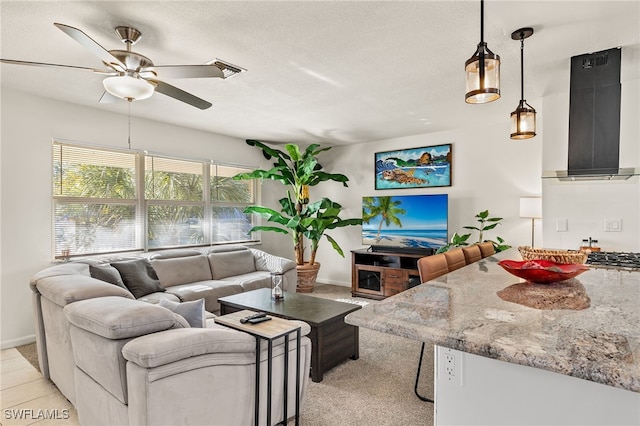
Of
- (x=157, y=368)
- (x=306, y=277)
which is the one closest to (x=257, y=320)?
(x=157, y=368)

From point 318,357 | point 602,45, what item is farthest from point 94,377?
point 602,45

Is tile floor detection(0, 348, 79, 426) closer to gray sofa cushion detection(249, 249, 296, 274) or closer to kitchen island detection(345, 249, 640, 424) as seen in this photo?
kitchen island detection(345, 249, 640, 424)

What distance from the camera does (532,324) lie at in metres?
1.01

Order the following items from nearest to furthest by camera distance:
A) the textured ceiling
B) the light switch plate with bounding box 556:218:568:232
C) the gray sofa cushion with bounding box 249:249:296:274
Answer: the textured ceiling, the light switch plate with bounding box 556:218:568:232, the gray sofa cushion with bounding box 249:249:296:274

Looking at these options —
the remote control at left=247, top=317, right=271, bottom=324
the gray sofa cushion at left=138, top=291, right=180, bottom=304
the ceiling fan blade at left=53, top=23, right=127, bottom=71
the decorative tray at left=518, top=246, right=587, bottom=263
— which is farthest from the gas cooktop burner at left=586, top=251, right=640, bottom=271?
the gray sofa cushion at left=138, top=291, right=180, bottom=304

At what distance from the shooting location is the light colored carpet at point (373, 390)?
2.15 meters

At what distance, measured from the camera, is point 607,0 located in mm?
1941

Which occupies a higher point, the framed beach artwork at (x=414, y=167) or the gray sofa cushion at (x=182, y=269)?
the framed beach artwork at (x=414, y=167)

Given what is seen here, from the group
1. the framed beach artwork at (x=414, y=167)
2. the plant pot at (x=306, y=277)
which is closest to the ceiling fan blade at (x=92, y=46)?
the plant pot at (x=306, y=277)

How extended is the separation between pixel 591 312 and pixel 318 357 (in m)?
1.92

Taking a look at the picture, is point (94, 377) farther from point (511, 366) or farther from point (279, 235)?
point (279, 235)

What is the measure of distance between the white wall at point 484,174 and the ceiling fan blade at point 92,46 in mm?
4113

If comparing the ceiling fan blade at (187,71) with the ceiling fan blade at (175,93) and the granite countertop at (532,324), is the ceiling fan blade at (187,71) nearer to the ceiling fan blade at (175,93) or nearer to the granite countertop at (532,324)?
the ceiling fan blade at (175,93)

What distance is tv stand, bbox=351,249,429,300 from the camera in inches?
192
